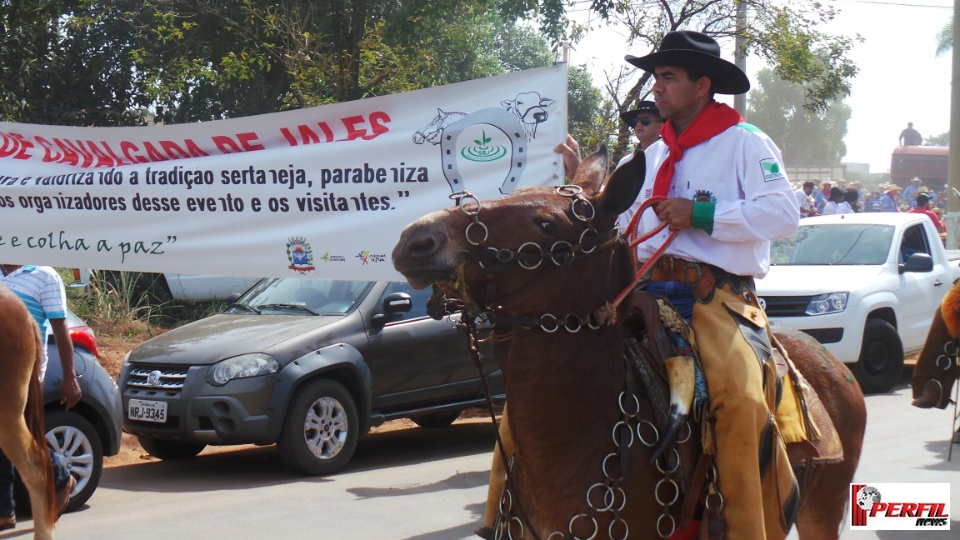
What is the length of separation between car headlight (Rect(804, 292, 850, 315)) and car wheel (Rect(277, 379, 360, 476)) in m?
5.82

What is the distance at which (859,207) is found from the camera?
29.4m

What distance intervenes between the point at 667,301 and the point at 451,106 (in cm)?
245

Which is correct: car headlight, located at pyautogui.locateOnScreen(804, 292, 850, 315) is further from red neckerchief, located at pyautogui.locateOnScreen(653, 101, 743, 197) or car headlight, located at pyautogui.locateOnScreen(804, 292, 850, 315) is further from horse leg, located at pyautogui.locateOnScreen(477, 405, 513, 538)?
horse leg, located at pyautogui.locateOnScreen(477, 405, 513, 538)

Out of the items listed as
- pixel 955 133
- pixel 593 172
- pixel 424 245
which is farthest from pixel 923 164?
pixel 424 245

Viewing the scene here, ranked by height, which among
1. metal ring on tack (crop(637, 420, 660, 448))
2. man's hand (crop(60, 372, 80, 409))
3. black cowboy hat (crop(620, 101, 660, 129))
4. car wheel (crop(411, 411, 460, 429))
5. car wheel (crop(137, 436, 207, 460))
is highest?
black cowboy hat (crop(620, 101, 660, 129))

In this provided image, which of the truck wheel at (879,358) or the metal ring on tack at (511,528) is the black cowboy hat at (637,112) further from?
the truck wheel at (879,358)

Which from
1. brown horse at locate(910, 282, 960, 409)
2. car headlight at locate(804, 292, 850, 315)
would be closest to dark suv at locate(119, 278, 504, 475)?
brown horse at locate(910, 282, 960, 409)

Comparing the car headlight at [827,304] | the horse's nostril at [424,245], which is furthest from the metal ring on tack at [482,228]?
the car headlight at [827,304]

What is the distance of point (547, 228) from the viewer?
130 inches

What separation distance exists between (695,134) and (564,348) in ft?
3.77

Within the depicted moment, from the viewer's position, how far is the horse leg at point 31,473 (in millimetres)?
6270

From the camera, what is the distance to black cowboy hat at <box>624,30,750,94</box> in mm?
4055

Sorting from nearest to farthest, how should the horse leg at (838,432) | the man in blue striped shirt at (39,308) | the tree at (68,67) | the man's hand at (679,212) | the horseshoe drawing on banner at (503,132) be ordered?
the man's hand at (679,212)
the horse leg at (838,432)
the horseshoe drawing on banner at (503,132)
the man in blue striped shirt at (39,308)
the tree at (68,67)

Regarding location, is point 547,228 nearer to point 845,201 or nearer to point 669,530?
point 669,530
